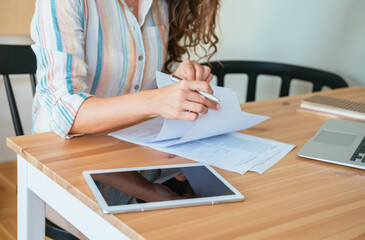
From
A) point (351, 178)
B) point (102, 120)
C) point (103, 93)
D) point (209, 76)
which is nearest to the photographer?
point (351, 178)

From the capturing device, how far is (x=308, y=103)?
140cm

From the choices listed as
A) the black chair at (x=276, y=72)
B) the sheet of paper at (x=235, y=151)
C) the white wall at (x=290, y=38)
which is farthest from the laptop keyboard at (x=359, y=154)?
the white wall at (x=290, y=38)

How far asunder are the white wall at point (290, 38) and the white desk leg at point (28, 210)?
1.46 m

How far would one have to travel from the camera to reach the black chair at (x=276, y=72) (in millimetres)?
1941

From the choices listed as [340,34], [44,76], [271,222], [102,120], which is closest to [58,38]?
[44,76]

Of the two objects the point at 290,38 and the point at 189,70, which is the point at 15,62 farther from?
the point at 290,38

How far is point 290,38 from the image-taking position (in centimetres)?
228

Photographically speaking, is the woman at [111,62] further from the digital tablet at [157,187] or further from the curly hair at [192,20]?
the digital tablet at [157,187]

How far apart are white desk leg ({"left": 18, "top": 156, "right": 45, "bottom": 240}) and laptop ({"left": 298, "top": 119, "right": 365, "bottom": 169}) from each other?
1.88 ft

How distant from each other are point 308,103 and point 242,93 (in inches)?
50.4

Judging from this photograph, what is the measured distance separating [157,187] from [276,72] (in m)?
1.38

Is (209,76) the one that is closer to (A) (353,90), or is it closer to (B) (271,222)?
(B) (271,222)

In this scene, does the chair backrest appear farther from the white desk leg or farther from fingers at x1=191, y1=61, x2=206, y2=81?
fingers at x1=191, y1=61, x2=206, y2=81

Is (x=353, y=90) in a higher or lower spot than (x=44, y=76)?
lower
